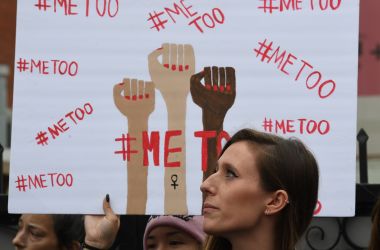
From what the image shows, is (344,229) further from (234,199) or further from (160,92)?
(234,199)

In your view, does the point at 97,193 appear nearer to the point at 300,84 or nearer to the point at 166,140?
the point at 166,140

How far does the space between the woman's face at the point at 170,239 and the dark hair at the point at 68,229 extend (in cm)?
55

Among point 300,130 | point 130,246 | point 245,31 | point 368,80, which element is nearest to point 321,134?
point 300,130

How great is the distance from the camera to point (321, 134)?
3.48m

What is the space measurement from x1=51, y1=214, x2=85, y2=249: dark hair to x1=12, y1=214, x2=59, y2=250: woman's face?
0.07ft

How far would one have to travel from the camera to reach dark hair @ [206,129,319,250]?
2.86m

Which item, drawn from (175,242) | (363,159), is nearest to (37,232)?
(175,242)

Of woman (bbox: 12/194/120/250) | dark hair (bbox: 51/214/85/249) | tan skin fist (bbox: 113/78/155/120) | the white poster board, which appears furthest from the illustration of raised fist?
dark hair (bbox: 51/214/85/249)

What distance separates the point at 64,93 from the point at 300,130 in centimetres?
84

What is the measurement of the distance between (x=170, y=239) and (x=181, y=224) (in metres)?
0.07

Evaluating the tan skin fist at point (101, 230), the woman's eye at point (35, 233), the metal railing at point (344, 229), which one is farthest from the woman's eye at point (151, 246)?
the metal railing at point (344, 229)

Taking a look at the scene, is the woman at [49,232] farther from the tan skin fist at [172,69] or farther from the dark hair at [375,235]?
the dark hair at [375,235]

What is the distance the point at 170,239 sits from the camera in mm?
3715

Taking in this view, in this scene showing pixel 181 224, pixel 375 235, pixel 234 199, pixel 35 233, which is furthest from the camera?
pixel 35 233
